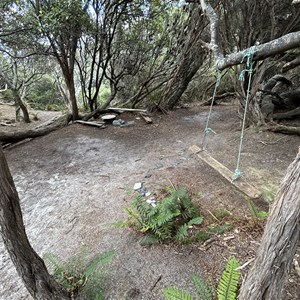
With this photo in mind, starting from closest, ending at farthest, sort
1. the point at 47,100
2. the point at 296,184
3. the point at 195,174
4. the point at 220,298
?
the point at 296,184
the point at 220,298
the point at 195,174
the point at 47,100

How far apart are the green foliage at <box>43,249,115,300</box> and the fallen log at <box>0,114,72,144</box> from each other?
404cm

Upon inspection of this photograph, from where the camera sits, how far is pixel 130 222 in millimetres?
2338

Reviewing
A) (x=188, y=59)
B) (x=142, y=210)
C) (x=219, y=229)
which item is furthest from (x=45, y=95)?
(x=219, y=229)

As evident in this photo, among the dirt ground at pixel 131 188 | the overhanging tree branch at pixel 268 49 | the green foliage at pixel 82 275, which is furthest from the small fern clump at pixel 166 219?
the overhanging tree branch at pixel 268 49

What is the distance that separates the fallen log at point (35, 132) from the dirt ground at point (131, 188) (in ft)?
0.90

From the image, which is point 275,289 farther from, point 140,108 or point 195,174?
point 140,108

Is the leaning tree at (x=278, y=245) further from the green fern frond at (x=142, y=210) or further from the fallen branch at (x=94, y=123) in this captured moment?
the fallen branch at (x=94, y=123)

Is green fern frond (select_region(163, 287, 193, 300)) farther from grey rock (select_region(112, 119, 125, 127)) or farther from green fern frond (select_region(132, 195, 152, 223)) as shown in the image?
grey rock (select_region(112, 119, 125, 127))

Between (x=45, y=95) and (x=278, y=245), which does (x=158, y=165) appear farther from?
(x=45, y=95)

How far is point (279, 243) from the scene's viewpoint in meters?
1.05

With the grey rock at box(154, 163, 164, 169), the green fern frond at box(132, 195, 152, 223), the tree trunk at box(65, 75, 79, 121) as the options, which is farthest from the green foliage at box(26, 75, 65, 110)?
the green fern frond at box(132, 195, 152, 223)

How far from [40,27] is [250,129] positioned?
15.8 feet

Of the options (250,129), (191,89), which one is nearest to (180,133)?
(250,129)

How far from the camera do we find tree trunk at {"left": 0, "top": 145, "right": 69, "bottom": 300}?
1250 mm
